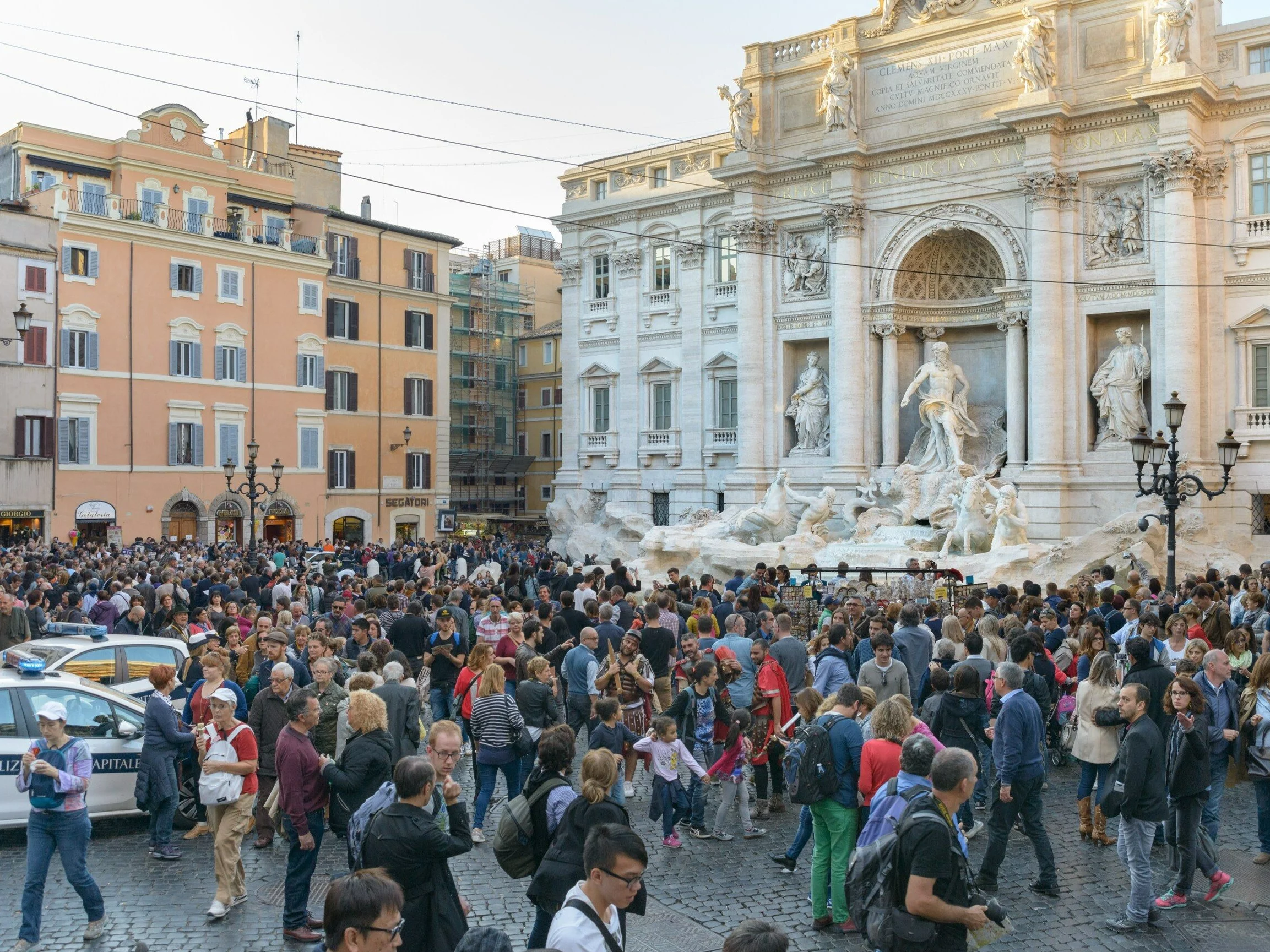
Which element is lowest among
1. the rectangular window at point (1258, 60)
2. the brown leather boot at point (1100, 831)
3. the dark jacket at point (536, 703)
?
the brown leather boot at point (1100, 831)

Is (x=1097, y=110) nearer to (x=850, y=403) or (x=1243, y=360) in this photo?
(x=1243, y=360)

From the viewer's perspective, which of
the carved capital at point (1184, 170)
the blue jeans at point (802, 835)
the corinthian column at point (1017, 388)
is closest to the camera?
the blue jeans at point (802, 835)

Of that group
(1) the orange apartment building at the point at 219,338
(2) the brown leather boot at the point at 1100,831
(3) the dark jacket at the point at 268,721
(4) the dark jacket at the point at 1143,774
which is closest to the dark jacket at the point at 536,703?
(3) the dark jacket at the point at 268,721

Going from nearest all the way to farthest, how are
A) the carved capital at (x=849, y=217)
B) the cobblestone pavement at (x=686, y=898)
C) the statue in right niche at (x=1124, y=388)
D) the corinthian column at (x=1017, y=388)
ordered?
the cobblestone pavement at (x=686, y=898), the statue in right niche at (x=1124, y=388), the corinthian column at (x=1017, y=388), the carved capital at (x=849, y=217)

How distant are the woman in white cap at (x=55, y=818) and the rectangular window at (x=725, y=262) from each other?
2807 centimetres

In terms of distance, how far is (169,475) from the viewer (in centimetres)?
3512

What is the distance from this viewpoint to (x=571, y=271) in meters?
37.6

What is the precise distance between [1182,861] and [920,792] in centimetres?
377

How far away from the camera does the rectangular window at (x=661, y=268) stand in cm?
3531

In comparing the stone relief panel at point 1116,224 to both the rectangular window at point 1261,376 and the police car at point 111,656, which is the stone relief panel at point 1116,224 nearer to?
the rectangular window at point 1261,376

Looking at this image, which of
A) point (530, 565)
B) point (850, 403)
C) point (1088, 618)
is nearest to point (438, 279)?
point (850, 403)

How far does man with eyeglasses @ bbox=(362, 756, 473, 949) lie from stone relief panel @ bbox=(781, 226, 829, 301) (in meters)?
27.2

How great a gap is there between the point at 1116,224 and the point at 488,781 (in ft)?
75.1

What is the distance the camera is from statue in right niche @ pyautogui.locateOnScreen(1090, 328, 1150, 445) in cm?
2638
